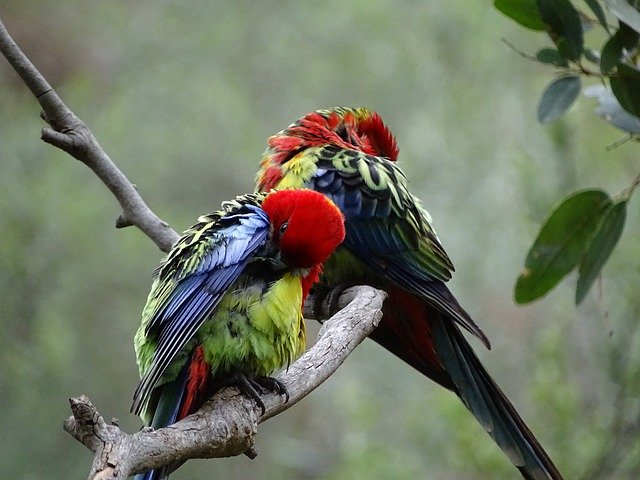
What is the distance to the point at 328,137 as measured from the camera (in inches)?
121

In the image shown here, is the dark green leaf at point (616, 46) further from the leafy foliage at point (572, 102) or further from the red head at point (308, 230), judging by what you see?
the red head at point (308, 230)

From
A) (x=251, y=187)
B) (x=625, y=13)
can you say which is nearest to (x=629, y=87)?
(x=625, y=13)

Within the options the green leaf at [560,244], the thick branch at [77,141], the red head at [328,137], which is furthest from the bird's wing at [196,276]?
the red head at [328,137]

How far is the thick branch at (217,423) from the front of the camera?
1269 mm

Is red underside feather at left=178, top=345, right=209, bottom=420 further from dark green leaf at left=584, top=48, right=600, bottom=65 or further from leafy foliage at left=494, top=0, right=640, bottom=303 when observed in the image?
dark green leaf at left=584, top=48, right=600, bottom=65

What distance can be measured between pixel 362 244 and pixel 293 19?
4.81 meters

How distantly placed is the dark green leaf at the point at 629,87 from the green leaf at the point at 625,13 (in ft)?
0.42

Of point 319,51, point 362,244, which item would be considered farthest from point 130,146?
point 362,244

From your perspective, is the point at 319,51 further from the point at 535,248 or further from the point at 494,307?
the point at 535,248

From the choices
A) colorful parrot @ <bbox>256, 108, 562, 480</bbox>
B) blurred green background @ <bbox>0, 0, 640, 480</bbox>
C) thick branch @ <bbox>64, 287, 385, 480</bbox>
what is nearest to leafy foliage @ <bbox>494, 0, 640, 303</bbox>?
thick branch @ <bbox>64, 287, 385, 480</bbox>

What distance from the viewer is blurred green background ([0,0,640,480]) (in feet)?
13.4

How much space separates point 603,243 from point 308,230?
650mm

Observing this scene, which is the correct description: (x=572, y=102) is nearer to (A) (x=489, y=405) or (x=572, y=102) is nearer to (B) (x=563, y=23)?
(B) (x=563, y=23)

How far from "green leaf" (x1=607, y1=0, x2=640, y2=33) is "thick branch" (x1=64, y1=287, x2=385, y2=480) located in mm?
891
